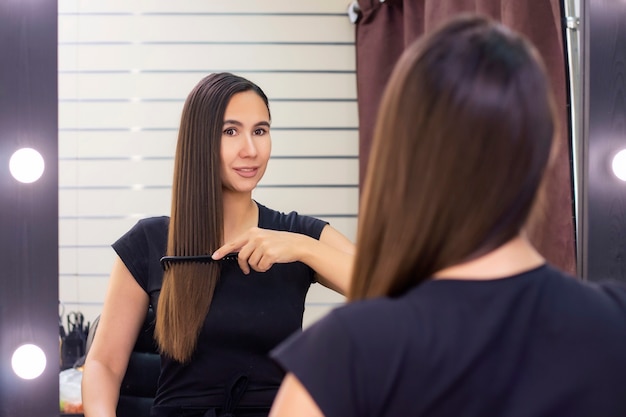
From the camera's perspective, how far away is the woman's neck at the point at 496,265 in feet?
1.97

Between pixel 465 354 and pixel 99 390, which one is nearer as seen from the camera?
pixel 465 354

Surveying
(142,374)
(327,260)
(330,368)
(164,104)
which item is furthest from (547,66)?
(330,368)

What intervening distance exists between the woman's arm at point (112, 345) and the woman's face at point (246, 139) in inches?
9.8

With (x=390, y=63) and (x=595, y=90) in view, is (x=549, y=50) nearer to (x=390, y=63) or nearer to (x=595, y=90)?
(x=595, y=90)

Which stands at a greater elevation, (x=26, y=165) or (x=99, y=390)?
(x=26, y=165)

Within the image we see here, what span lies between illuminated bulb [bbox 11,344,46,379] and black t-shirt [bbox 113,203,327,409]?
8.1 inches

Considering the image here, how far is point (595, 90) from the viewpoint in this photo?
4.75ft

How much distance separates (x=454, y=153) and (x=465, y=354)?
0.48 feet

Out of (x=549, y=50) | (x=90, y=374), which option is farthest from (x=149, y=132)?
(x=549, y=50)

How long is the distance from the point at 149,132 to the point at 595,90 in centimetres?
80

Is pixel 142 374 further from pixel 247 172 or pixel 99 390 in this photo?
pixel 247 172

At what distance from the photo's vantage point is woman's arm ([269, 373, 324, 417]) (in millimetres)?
574

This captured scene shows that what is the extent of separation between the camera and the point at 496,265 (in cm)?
61

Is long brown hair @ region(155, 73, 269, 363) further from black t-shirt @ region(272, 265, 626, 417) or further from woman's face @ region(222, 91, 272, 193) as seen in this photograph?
black t-shirt @ region(272, 265, 626, 417)
